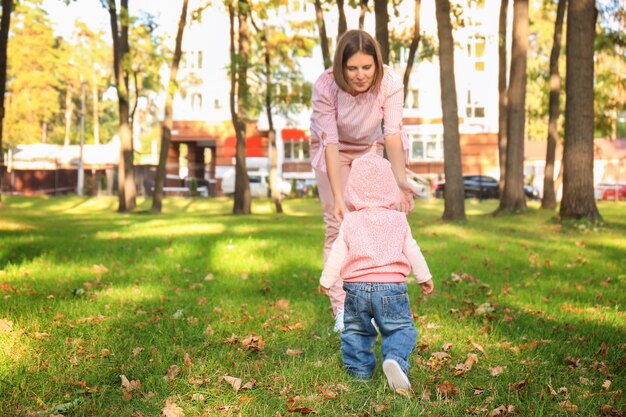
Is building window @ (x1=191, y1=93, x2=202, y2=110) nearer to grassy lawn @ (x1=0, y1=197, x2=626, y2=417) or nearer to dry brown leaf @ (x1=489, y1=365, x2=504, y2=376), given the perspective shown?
grassy lawn @ (x1=0, y1=197, x2=626, y2=417)

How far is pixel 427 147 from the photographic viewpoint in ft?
198

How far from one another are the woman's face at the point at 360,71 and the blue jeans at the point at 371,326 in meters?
1.55

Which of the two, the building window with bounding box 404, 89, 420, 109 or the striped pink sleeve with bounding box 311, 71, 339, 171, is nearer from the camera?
the striped pink sleeve with bounding box 311, 71, 339, 171

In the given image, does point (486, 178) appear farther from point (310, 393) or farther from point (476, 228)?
point (310, 393)

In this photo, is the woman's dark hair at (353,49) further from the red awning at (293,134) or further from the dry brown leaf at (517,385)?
the red awning at (293,134)

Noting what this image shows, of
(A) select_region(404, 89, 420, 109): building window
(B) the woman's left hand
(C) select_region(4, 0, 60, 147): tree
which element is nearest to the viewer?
(B) the woman's left hand

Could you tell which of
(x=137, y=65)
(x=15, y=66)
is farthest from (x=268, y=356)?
(x=15, y=66)

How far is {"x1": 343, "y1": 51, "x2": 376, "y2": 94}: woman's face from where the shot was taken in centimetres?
559

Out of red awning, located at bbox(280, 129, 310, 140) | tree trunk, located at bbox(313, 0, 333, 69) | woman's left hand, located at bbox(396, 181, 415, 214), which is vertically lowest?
woman's left hand, located at bbox(396, 181, 415, 214)

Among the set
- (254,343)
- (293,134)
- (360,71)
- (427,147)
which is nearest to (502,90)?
(360,71)

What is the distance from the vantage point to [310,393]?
4508mm

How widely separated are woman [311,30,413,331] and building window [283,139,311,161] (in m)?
54.3

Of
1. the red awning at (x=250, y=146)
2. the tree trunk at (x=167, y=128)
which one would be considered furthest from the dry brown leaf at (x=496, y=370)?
the red awning at (x=250, y=146)

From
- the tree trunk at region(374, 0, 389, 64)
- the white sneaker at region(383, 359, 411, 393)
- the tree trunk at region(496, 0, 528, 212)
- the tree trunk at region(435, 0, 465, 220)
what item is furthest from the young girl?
the tree trunk at region(496, 0, 528, 212)
